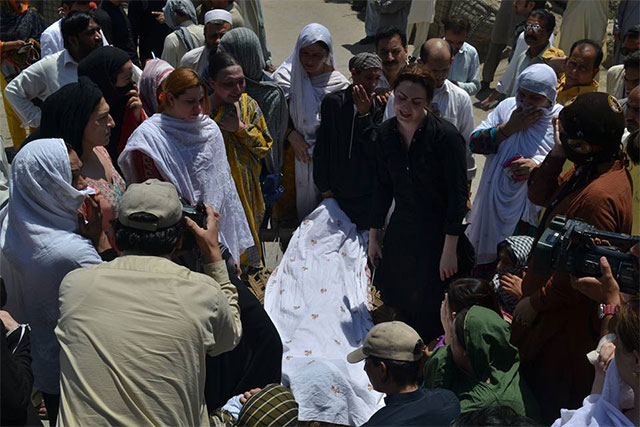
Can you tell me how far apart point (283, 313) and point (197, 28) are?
292 cm

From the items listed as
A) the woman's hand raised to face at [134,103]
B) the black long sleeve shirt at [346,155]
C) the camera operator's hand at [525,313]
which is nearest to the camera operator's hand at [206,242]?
the camera operator's hand at [525,313]

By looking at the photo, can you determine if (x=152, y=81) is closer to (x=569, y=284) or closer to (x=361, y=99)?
(x=361, y=99)

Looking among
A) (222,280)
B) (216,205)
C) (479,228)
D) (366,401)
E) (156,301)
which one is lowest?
(366,401)

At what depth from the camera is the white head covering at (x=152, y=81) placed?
4.61 meters

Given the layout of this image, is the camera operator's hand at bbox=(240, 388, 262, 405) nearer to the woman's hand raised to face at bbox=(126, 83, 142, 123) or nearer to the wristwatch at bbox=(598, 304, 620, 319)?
the wristwatch at bbox=(598, 304, 620, 319)

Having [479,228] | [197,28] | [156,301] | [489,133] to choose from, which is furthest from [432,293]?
[197,28]

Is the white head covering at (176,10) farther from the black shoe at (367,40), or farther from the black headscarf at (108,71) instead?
the black shoe at (367,40)

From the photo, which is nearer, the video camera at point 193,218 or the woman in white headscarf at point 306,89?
the video camera at point 193,218

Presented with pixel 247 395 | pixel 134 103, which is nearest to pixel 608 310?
pixel 247 395

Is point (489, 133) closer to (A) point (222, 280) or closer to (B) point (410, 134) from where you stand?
(B) point (410, 134)

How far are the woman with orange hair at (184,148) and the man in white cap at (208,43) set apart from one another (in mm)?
1386

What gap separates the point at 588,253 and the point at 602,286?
0.12m

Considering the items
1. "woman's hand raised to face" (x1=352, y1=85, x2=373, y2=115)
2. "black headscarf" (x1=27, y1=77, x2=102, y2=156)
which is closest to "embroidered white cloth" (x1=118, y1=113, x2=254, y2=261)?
"black headscarf" (x1=27, y1=77, x2=102, y2=156)

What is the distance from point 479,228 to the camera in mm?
4801
